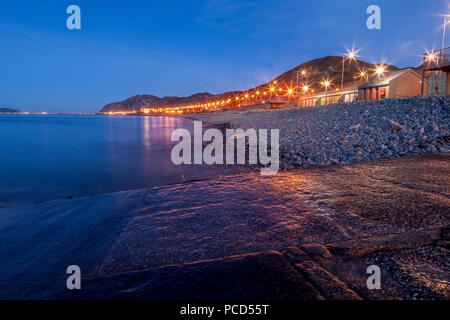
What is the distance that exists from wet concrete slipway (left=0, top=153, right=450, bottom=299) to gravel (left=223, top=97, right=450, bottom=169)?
297 centimetres

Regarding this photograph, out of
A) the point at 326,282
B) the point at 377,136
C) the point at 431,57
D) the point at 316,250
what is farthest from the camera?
the point at 431,57

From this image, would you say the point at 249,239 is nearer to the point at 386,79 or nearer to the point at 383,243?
the point at 383,243

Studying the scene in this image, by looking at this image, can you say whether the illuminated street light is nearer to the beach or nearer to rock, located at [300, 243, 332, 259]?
the beach

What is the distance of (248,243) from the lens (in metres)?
3.14

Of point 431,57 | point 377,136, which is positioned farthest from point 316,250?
point 431,57

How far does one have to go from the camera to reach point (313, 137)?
13320 mm

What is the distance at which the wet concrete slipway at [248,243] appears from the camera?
226 centimetres

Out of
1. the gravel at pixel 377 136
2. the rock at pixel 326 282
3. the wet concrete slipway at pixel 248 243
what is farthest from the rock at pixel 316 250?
the gravel at pixel 377 136

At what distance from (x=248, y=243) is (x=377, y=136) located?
1028 cm

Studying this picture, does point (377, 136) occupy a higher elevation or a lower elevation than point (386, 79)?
lower

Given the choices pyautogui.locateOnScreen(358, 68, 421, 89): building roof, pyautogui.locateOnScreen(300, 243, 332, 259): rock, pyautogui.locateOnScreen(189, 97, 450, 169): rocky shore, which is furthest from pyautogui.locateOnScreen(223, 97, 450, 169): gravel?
pyautogui.locateOnScreen(358, 68, 421, 89): building roof

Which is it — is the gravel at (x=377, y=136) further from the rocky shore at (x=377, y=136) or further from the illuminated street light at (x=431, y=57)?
the illuminated street light at (x=431, y=57)

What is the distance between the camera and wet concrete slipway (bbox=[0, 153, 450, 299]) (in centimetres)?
226
